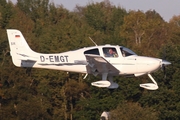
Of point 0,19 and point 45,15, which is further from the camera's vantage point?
point 45,15

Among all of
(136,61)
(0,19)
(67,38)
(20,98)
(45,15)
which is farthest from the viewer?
(45,15)

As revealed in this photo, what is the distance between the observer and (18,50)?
3266 cm

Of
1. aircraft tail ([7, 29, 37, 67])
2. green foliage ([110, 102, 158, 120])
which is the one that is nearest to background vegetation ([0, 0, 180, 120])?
green foliage ([110, 102, 158, 120])

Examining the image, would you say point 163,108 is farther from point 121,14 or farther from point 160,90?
point 121,14

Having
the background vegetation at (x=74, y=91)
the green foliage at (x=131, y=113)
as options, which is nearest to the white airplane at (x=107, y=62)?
the background vegetation at (x=74, y=91)

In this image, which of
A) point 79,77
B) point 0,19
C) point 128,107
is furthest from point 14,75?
point 0,19

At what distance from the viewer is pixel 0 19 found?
261 ft

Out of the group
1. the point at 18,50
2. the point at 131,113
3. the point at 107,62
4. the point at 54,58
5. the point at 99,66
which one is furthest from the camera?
the point at 131,113

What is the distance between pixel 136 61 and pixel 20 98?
25.7 m

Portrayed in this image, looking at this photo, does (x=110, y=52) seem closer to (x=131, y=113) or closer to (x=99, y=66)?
(x=99, y=66)

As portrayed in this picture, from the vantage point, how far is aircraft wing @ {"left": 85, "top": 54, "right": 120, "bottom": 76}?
98.8 ft

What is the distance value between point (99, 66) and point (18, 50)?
4151 millimetres

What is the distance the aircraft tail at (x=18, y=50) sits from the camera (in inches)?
1271

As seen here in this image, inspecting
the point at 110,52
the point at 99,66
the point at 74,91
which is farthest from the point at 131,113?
the point at 110,52
